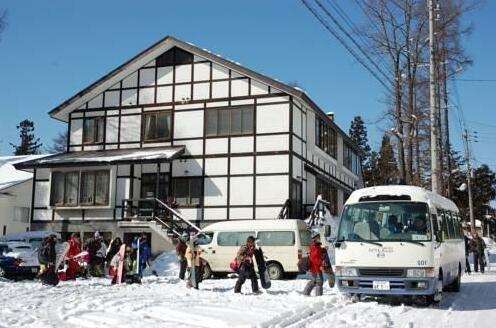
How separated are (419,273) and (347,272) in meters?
1.51

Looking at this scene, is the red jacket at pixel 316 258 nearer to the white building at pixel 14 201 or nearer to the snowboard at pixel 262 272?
the snowboard at pixel 262 272

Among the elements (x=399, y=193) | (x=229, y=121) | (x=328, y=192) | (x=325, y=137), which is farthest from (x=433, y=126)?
(x=328, y=192)

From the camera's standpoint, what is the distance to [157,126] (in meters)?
29.1

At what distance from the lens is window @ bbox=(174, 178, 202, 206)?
90.6 feet

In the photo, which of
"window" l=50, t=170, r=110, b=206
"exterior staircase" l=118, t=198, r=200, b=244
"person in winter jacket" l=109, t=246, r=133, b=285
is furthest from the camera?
"window" l=50, t=170, r=110, b=206

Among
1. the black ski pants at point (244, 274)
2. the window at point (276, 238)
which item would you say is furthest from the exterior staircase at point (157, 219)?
the black ski pants at point (244, 274)

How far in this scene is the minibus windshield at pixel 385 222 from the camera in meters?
12.4

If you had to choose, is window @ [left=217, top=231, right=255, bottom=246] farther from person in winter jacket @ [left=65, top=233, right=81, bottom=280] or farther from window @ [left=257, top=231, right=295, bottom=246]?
person in winter jacket @ [left=65, top=233, right=81, bottom=280]

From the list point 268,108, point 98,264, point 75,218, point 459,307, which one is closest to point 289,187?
point 268,108

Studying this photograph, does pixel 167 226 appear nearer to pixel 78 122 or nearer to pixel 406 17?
pixel 78 122

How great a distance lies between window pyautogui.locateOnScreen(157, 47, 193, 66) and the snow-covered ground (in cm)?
1544

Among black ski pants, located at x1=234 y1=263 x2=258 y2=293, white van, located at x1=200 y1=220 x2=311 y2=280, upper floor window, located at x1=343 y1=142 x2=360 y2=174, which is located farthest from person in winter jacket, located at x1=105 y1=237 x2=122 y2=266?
upper floor window, located at x1=343 y1=142 x2=360 y2=174

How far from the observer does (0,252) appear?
20953 millimetres

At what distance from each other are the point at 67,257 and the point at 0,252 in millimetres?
2929
